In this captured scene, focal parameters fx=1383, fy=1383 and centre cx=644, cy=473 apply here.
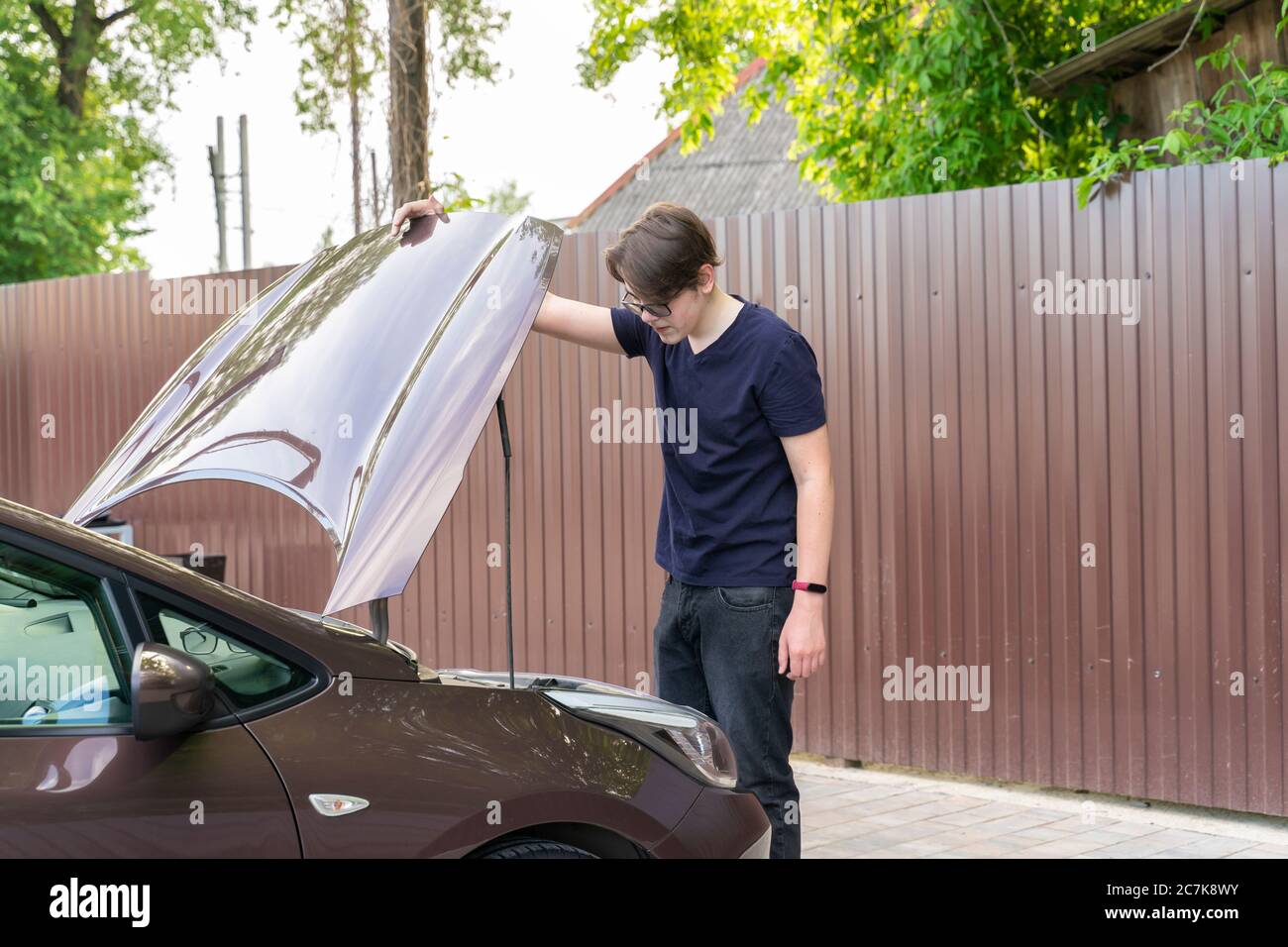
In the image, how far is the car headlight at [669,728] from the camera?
3090 mm

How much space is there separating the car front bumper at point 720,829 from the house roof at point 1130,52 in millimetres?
5502

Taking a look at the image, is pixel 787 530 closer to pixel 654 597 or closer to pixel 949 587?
pixel 949 587

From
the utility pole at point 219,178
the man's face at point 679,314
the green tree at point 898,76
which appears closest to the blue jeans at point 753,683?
the man's face at point 679,314

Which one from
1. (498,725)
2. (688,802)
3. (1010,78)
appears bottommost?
(688,802)

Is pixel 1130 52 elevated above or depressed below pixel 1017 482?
above

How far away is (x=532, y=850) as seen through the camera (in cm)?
273

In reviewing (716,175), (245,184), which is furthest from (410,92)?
(245,184)

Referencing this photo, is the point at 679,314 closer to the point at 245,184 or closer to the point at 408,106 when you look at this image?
the point at 408,106

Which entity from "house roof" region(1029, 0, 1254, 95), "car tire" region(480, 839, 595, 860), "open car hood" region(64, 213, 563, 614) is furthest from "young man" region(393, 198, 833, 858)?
"house roof" region(1029, 0, 1254, 95)

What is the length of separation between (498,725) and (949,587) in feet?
10.8

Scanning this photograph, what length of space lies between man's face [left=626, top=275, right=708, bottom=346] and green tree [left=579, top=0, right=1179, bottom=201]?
4.23m

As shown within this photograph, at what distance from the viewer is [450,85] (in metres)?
8.43

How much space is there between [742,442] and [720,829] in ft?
3.10
